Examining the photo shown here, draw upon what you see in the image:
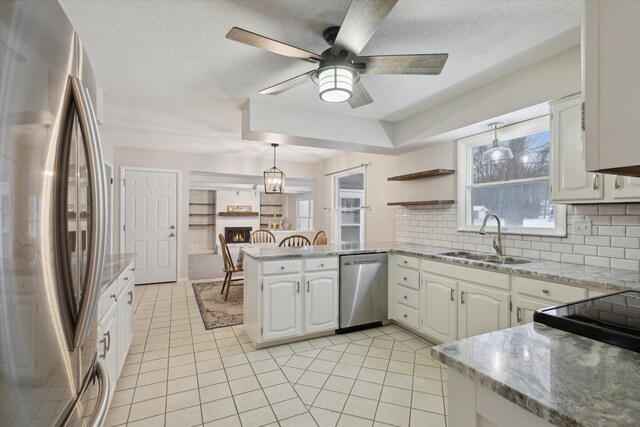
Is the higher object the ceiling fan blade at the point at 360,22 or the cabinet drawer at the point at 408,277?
the ceiling fan blade at the point at 360,22

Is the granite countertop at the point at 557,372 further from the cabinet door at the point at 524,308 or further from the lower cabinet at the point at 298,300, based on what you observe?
the lower cabinet at the point at 298,300

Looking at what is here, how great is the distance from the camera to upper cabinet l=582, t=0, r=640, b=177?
669mm

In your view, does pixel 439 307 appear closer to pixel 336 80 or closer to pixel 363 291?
pixel 363 291

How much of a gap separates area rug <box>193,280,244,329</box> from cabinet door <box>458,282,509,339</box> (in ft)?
7.94

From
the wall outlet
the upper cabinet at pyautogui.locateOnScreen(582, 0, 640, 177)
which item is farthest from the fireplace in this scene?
the upper cabinet at pyautogui.locateOnScreen(582, 0, 640, 177)

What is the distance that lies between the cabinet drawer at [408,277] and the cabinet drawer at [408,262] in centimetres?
5

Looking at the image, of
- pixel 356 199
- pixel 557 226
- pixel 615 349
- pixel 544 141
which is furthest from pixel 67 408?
pixel 356 199

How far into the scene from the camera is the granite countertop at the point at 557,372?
2.01 ft

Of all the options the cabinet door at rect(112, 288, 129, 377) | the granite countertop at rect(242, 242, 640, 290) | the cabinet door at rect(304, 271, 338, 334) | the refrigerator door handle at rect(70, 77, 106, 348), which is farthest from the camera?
the cabinet door at rect(304, 271, 338, 334)

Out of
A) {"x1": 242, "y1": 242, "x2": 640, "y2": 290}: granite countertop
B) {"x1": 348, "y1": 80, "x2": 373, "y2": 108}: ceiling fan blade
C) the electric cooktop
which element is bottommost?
{"x1": 242, "y1": 242, "x2": 640, "y2": 290}: granite countertop

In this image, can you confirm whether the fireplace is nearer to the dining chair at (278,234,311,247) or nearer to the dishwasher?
the dining chair at (278,234,311,247)

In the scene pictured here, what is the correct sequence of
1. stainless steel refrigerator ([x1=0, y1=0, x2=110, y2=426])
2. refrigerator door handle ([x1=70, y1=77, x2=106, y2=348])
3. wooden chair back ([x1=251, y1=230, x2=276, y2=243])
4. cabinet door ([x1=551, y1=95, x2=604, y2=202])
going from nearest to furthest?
stainless steel refrigerator ([x1=0, y1=0, x2=110, y2=426]) < refrigerator door handle ([x1=70, y1=77, x2=106, y2=348]) < cabinet door ([x1=551, y1=95, x2=604, y2=202]) < wooden chair back ([x1=251, y1=230, x2=276, y2=243])

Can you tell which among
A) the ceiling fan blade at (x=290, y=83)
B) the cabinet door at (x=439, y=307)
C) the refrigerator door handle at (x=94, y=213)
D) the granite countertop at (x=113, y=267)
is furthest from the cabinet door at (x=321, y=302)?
the refrigerator door handle at (x=94, y=213)

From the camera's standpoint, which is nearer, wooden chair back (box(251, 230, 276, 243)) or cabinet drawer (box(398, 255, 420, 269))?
cabinet drawer (box(398, 255, 420, 269))
